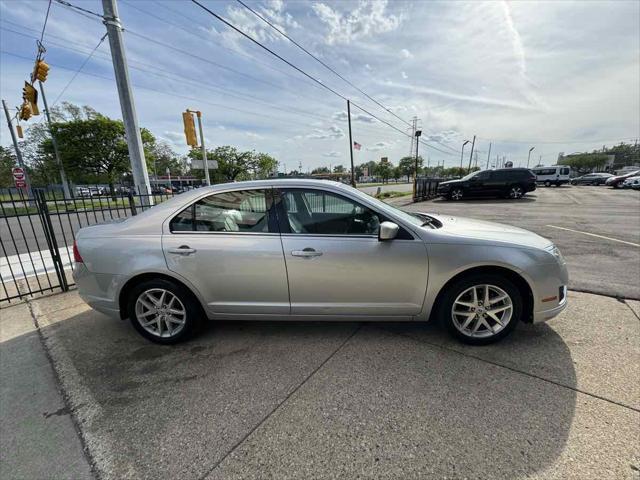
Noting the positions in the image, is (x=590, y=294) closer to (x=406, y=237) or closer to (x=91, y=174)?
(x=406, y=237)

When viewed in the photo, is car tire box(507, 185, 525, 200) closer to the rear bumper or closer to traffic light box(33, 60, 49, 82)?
the rear bumper

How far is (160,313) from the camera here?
9.30 ft

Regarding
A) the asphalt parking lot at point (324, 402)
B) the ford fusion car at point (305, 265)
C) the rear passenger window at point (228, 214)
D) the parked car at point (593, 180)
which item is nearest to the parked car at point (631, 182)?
the parked car at point (593, 180)

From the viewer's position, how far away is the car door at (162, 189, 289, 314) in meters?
2.62

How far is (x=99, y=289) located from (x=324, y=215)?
2.35 m

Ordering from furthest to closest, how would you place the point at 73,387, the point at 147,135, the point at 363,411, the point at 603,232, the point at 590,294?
the point at 147,135, the point at 603,232, the point at 590,294, the point at 73,387, the point at 363,411

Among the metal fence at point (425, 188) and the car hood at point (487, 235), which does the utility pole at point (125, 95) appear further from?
the metal fence at point (425, 188)

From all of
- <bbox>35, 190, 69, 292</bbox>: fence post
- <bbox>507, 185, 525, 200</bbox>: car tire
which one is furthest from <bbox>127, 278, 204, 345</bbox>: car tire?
<bbox>507, 185, 525, 200</bbox>: car tire

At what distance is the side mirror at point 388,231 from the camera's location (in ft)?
7.98

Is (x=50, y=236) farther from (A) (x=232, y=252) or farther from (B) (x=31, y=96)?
(B) (x=31, y=96)

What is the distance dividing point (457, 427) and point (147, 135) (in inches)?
1535

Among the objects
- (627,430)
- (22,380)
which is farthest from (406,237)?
(22,380)

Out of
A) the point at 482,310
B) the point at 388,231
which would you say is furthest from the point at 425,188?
the point at 388,231

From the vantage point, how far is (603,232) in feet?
24.6
